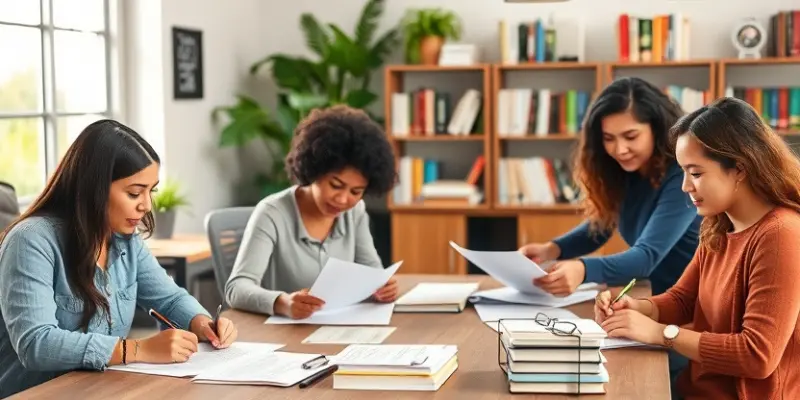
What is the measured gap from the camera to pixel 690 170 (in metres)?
2.23

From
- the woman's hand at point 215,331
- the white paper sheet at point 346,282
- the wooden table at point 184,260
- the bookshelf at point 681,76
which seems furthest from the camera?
the bookshelf at point 681,76

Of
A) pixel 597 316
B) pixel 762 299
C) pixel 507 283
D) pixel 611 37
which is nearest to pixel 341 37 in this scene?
pixel 611 37

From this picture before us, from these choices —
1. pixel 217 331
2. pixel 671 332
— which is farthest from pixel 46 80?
pixel 671 332

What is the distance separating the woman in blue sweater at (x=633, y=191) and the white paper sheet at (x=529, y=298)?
4 cm

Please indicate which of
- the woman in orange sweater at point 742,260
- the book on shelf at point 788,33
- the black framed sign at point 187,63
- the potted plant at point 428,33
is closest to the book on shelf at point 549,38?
the potted plant at point 428,33

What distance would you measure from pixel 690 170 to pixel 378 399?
816mm

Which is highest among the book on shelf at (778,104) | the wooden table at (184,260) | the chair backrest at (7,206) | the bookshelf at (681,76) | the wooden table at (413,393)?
the bookshelf at (681,76)

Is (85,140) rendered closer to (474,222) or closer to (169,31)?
(169,31)

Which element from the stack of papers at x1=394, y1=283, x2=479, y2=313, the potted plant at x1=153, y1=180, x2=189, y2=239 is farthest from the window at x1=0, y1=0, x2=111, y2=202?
the stack of papers at x1=394, y1=283, x2=479, y2=313

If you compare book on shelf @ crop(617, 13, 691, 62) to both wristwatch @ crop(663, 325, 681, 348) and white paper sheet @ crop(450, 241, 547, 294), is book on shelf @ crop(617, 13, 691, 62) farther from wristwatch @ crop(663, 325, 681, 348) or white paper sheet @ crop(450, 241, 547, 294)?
wristwatch @ crop(663, 325, 681, 348)

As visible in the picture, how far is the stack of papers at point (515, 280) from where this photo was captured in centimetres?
271

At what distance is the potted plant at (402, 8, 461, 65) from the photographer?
18.5 feet

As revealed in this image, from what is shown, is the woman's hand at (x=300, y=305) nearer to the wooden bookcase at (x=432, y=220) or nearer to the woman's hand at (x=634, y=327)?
the woman's hand at (x=634, y=327)

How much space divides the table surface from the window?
589 mm
